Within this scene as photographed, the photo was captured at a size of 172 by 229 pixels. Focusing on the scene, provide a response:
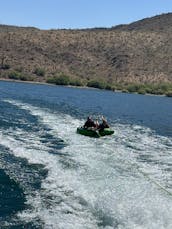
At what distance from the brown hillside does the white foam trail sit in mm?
95277

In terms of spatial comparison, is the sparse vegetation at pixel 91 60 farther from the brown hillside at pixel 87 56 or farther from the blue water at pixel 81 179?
the blue water at pixel 81 179

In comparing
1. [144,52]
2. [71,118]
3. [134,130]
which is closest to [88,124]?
[134,130]

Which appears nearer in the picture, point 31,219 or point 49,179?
point 31,219

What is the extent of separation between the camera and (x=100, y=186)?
21734mm

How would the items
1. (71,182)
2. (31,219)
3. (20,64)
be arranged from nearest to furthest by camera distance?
(31,219), (71,182), (20,64)

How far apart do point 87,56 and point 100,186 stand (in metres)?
122

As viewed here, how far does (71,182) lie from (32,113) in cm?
2939

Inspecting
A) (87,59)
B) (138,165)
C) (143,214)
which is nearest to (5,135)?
(138,165)

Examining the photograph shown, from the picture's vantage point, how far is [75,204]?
745 inches

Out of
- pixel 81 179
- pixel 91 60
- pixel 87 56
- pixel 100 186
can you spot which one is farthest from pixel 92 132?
pixel 87 56

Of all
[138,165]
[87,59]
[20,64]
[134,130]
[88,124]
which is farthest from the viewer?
[87,59]

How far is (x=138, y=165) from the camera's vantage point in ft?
88.9

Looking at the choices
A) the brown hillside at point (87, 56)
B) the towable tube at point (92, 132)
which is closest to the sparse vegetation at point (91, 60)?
the brown hillside at point (87, 56)

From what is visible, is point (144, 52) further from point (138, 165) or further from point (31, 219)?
point (31, 219)
